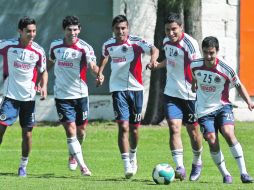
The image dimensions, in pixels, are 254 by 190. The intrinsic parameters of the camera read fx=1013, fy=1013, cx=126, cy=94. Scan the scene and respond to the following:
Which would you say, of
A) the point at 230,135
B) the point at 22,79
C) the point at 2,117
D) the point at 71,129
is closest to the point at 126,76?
the point at 71,129

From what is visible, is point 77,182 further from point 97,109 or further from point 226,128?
point 97,109

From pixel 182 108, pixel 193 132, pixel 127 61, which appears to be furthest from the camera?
pixel 127 61

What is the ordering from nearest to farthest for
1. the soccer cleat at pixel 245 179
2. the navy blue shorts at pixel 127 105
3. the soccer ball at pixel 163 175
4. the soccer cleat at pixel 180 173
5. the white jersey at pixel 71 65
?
the soccer ball at pixel 163 175 → the soccer cleat at pixel 245 179 → the soccer cleat at pixel 180 173 → the navy blue shorts at pixel 127 105 → the white jersey at pixel 71 65

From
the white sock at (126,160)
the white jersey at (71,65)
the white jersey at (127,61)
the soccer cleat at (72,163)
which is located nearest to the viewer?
the white sock at (126,160)

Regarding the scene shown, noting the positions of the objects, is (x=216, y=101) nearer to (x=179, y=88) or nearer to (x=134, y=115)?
(x=179, y=88)

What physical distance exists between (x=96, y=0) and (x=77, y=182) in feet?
49.2

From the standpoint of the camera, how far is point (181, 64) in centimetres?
1550

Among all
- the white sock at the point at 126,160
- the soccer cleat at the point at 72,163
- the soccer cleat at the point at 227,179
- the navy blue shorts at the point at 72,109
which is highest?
the navy blue shorts at the point at 72,109

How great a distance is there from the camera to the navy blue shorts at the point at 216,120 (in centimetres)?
1458

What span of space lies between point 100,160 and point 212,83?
18.5 feet

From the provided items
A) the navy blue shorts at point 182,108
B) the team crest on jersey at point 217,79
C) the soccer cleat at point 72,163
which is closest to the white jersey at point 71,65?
the soccer cleat at point 72,163

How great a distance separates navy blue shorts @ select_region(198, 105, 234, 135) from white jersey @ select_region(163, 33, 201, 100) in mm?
937

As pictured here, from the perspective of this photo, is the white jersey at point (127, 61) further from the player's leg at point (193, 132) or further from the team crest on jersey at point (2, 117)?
the team crest on jersey at point (2, 117)

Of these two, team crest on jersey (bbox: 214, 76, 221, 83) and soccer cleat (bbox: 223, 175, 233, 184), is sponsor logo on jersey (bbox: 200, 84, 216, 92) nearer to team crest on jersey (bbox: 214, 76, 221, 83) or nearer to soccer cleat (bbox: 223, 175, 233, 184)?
team crest on jersey (bbox: 214, 76, 221, 83)
